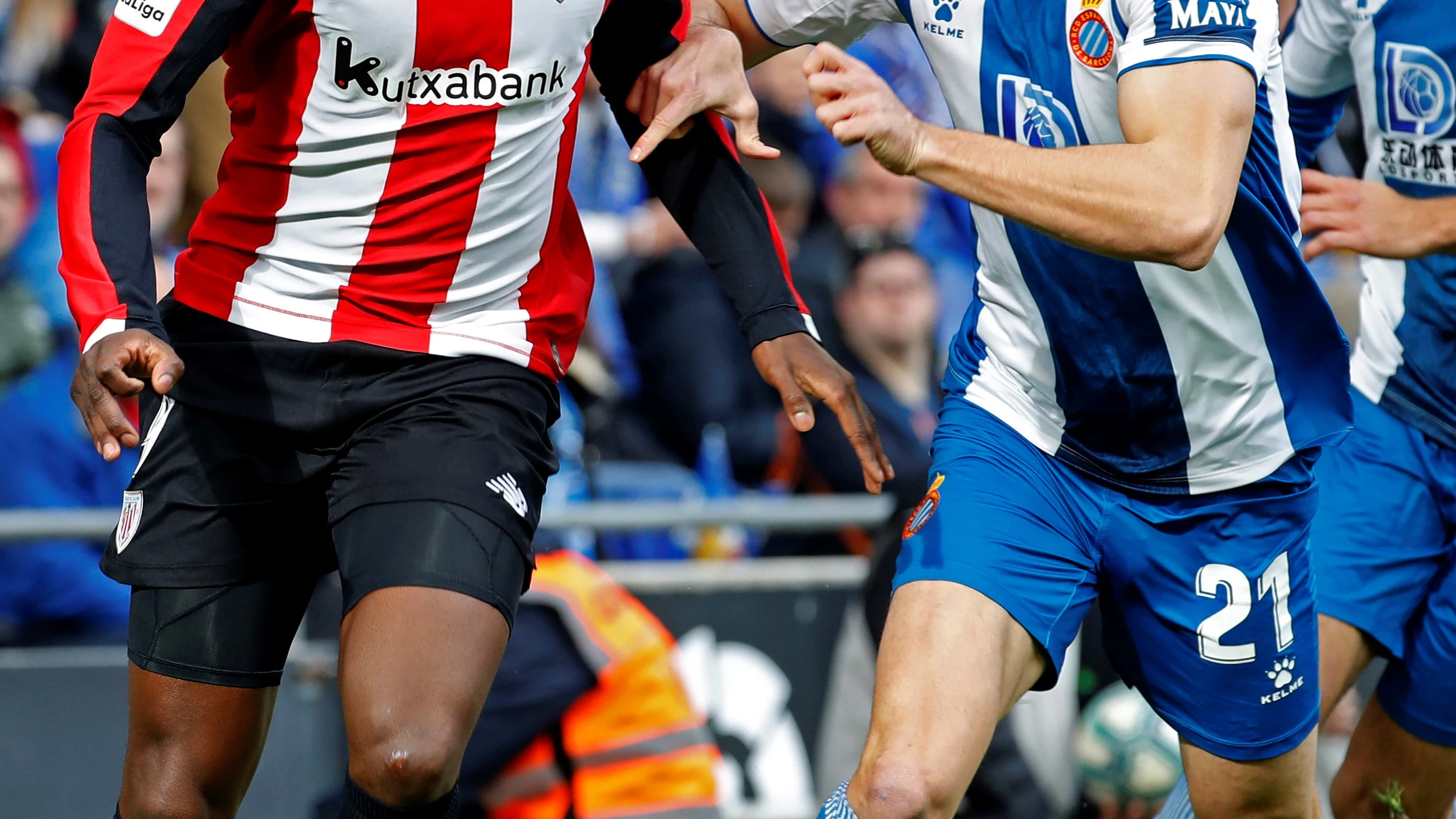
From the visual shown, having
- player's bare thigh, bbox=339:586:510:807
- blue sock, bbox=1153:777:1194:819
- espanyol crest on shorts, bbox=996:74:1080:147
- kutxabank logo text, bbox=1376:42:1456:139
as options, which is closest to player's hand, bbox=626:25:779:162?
espanyol crest on shorts, bbox=996:74:1080:147

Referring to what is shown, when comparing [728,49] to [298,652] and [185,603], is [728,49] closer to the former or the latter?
[185,603]

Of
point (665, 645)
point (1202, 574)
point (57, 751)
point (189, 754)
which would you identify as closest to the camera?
point (189, 754)

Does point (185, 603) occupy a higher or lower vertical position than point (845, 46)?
lower

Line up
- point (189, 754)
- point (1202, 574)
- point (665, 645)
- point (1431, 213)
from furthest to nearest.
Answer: point (665, 645) < point (1431, 213) < point (1202, 574) < point (189, 754)

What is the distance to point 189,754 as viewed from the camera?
11.1 ft

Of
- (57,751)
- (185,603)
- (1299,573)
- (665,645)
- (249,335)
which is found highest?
(249,335)

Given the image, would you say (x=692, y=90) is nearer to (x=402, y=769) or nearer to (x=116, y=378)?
(x=116, y=378)

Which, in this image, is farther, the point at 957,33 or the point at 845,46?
the point at 845,46

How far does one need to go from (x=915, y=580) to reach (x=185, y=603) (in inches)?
59.7

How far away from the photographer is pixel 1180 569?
142 inches

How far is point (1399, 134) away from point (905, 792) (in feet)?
7.53

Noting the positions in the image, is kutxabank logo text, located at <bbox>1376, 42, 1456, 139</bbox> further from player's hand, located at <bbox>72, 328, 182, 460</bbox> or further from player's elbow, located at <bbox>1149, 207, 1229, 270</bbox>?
player's hand, located at <bbox>72, 328, 182, 460</bbox>

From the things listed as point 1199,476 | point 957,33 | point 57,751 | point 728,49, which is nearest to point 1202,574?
point 1199,476

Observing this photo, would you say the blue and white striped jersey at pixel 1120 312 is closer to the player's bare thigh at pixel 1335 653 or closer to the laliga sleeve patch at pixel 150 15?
the player's bare thigh at pixel 1335 653
